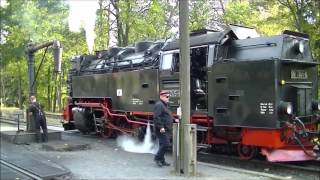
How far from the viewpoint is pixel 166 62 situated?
12.7m

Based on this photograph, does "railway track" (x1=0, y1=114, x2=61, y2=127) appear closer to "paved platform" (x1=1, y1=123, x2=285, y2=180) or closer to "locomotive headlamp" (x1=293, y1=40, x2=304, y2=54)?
"paved platform" (x1=1, y1=123, x2=285, y2=180)

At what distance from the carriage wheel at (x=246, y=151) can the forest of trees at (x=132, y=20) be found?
19.0 feet

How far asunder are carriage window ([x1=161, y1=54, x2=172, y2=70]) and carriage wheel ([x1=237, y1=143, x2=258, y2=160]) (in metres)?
2.82

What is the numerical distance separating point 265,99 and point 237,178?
1.93 m

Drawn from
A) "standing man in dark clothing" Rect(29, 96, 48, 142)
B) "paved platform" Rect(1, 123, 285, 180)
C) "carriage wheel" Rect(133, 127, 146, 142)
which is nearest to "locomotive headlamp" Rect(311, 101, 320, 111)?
"paved platform" Rect(1, 123, 285, 180)

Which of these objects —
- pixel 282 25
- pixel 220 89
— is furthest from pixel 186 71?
pixel 282 25

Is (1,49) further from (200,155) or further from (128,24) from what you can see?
(200,155)

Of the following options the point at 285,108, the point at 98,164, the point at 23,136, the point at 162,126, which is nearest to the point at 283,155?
the point at 285,108

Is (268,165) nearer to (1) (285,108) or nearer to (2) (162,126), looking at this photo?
(1) (285,108)

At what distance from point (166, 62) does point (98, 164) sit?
11.1 feet

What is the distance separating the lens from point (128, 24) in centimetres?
2500

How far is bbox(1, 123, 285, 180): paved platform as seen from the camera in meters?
9.36

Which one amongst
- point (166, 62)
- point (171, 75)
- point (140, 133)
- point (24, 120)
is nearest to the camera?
point (171, 75)

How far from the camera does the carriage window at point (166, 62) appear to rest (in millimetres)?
12523
